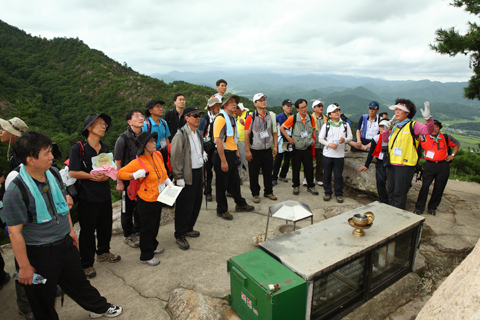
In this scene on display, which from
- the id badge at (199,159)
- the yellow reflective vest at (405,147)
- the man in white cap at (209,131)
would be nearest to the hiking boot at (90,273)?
the id badge at (199,159)

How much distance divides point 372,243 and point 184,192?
2.51m

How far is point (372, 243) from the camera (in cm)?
282

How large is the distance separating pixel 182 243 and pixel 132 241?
826 mm

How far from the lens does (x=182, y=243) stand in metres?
4.14

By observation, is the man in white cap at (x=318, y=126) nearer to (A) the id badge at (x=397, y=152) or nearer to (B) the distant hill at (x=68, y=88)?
(A) the id badge at (x=397, y=152)

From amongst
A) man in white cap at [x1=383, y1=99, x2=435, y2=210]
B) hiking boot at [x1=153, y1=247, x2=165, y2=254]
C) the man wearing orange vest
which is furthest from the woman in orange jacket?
the man wearing orange vest

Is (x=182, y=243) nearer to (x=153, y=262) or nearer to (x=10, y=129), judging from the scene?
(x=153, y=262)

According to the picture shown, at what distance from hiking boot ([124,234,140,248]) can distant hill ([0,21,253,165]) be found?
20.4 metres

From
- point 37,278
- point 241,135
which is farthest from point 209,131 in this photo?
point 37,278

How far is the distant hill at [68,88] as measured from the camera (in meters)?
27.4

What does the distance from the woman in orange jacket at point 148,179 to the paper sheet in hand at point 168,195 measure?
10cm

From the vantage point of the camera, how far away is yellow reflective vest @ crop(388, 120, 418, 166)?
4.42 meters

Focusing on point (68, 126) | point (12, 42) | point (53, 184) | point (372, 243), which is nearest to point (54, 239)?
point (53, 184)

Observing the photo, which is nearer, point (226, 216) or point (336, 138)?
point (226, 216)
